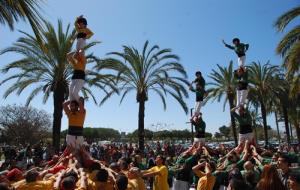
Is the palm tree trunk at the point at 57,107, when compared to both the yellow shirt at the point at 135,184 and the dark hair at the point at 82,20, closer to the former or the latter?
the dark hair at the point at 82,20

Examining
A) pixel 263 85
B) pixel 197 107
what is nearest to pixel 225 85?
pixel 263 85

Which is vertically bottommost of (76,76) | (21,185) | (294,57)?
(21,185)

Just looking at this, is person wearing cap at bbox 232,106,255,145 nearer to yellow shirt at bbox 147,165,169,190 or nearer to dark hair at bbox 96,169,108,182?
yellow shirt at bbox 147,165,169,190

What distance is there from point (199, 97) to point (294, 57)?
19.3ft

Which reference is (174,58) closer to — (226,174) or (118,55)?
(118,55)

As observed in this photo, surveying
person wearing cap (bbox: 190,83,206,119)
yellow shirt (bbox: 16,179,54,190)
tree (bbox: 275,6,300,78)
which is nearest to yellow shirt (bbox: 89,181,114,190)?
yellow shirt (bbox: 16,179,54,190)

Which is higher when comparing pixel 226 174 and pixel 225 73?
pixel 225 73

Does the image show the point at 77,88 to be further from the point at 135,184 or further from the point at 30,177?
the point at 30,177

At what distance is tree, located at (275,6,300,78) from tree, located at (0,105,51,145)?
37.1 meters

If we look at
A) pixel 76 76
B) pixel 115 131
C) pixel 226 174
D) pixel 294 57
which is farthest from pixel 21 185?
pixel 115 131

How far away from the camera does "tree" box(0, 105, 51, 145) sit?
4781cm

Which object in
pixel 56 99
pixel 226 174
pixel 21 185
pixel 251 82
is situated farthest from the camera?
pixel 251 82

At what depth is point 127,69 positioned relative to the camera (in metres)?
25.0

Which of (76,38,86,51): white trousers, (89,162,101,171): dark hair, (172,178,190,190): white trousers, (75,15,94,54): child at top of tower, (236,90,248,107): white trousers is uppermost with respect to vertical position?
(75,15,94,54): child at top of tower
